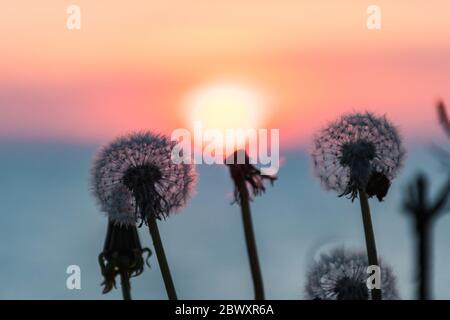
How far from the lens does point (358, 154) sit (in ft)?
32.4

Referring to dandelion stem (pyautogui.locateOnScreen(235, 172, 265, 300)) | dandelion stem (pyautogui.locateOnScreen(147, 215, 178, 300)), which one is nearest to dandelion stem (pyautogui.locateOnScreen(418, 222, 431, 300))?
dandelion stem (pyautogui.locateOnScreen(235, 172, 265, 300))

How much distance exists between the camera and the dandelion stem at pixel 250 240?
543cm

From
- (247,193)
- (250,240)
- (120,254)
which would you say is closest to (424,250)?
(250,240)

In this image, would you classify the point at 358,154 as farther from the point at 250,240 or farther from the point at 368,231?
the point at 250,240

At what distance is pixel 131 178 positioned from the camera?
10117 millimetres

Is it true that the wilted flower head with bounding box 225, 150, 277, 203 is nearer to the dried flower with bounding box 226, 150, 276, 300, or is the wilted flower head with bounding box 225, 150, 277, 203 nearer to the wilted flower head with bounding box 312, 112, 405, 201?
the dried flower with bounding box 226, 150, 276, 300

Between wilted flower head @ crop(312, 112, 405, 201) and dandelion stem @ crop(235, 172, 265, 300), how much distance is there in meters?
3.46

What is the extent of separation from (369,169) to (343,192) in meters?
0.54

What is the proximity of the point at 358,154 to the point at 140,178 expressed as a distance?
3083 millimetres

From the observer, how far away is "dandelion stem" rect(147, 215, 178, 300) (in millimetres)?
7530

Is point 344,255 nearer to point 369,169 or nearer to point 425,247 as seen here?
point 369,169

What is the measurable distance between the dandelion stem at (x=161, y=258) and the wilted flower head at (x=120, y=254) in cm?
51

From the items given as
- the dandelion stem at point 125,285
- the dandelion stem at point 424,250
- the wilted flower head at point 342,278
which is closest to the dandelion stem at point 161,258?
the dandelion stem at point 125,285
